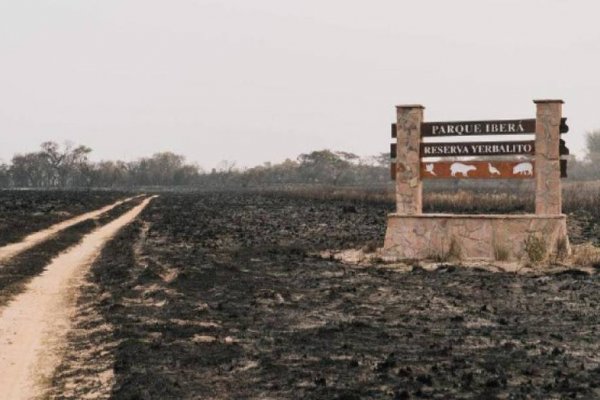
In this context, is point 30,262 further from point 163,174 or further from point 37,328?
point 163,174

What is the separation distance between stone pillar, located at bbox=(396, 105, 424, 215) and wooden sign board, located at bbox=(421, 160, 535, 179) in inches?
19.9

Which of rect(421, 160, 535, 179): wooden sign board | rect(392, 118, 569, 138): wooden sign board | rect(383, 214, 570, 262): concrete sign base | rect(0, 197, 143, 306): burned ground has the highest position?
rect(392, 118, 569, 138): wooden sign board

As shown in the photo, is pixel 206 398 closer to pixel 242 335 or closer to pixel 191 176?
pixel 242 335

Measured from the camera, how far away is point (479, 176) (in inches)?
683

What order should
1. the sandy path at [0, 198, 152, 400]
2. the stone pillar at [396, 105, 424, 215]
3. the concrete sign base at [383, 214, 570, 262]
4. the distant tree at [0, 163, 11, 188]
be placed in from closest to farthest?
1. the sandy path at [0, 198, 152, 400]
2. the concrete sign base at [383, 214, 570, 262]
3. the stone pillar at [396, 105, 424, 215]
4. the distant tree at [0, 163, 11, 188]

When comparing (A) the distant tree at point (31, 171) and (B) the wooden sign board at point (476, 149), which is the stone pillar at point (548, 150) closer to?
(B) the wooden sign board at point (476, 149)

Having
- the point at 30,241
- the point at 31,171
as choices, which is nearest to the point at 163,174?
the point at 31,171

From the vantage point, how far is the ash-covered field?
727cm

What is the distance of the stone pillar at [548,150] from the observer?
55.6 ft

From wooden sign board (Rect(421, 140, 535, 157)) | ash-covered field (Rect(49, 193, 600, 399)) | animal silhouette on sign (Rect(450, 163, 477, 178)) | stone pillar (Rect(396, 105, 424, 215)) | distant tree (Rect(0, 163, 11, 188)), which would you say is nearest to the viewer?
ash-covered field (Rect(49, 193, 600, 399))

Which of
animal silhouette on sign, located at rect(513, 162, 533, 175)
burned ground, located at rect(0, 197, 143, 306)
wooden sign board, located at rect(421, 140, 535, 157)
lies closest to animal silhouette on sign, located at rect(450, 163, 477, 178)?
wooden sign board, located at rect(421, 140, 535, 157)

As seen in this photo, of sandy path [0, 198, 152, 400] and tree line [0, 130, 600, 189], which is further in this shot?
tree line [0, 130, 600, 189]

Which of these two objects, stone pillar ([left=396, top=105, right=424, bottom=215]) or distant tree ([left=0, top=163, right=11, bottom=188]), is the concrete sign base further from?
distant tree ([left=0, top=163, right=11, bottom=188])

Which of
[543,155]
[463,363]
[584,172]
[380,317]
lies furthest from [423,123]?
[584,172]
